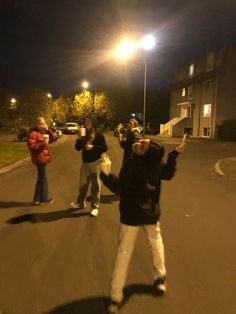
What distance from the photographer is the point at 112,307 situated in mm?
3605

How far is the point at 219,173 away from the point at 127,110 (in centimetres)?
5124

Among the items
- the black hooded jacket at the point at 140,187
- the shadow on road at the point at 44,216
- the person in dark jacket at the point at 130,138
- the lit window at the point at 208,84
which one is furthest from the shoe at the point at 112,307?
the lit window at the point at 208,84

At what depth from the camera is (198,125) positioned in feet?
145

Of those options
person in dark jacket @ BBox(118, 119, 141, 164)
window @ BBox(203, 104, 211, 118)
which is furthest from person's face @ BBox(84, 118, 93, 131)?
window @ BBox(203, 104, 211, 118)

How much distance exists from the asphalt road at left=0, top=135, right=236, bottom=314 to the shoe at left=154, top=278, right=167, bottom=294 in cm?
10

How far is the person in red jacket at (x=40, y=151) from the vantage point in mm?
7746

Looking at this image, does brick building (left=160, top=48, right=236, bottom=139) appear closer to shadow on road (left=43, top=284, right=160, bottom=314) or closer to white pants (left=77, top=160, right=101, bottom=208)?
white pants (left=77, top=160, right=101, bottom=208)

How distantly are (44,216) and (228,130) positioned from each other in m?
33.7

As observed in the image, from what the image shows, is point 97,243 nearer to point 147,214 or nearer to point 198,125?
point 147,214

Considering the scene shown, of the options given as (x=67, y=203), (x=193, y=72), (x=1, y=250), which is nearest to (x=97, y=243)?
(x=1, y=250)

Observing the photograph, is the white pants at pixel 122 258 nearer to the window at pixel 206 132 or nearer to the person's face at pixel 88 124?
the person's face at pixel 88 124

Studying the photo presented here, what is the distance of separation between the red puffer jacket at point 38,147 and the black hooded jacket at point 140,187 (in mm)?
4289

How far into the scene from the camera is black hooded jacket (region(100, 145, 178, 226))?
3.69 m

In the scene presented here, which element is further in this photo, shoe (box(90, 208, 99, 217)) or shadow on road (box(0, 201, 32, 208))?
shadow on road (box(0, 201, 32, 208))
